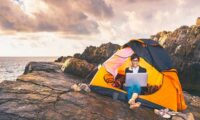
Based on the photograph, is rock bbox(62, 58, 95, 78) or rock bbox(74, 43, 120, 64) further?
rock bbox(74, 43, 120, 64)

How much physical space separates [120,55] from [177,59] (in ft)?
87.8

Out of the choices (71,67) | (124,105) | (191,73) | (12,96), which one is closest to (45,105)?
(12,96)

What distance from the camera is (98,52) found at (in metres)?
42.9

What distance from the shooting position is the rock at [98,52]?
4144 centimetres

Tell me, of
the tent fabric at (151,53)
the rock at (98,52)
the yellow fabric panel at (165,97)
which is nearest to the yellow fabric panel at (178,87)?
the yellow fabric panel at (165,97)

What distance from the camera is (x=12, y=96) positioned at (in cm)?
1075

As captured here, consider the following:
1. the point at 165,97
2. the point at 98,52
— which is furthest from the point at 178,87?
the point at 98,52

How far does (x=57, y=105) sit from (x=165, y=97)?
390 centimetres

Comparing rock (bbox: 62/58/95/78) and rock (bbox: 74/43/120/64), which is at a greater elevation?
rock (bbox: 74/43/120/64)

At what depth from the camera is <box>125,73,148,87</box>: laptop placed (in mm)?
11617

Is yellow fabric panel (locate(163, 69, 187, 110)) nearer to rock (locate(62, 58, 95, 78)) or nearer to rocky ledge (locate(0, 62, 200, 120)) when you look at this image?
rocky ledge (locate(0, 62, 200, 120))

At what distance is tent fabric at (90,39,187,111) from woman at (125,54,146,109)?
227mm

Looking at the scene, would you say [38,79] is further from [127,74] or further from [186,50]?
[186,50]

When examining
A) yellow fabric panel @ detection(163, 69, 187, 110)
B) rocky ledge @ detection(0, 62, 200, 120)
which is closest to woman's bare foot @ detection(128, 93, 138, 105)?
rocky ledge @ detection(0, 62, 200, 120)
